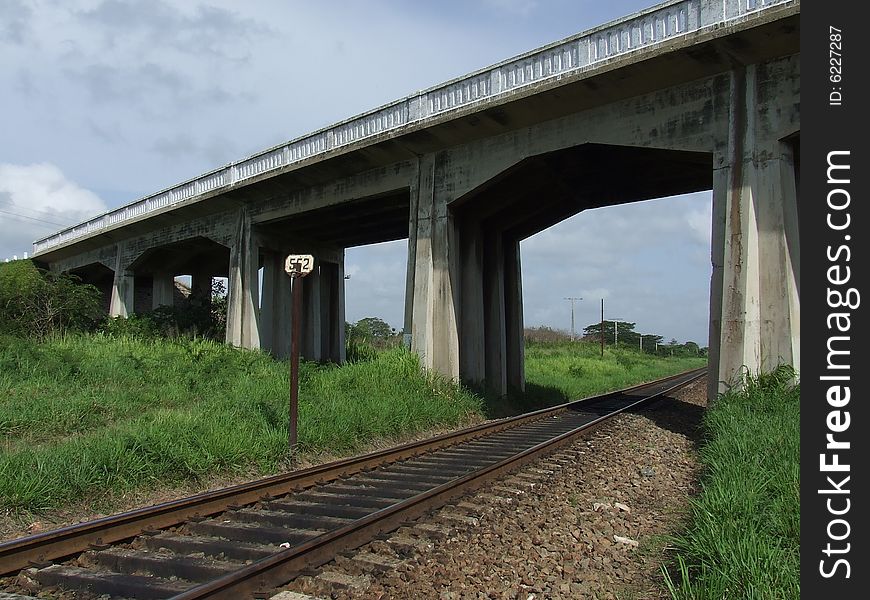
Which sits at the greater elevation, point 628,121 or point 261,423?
point 628,121

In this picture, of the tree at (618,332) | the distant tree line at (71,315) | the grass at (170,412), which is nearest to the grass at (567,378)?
the grass at (170,412)

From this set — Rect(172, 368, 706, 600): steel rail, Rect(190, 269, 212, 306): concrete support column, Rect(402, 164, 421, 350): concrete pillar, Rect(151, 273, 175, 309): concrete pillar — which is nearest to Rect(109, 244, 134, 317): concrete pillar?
Rect(151, 273, 175, 309): concrete pillar

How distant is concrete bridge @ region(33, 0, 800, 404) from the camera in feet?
33.5

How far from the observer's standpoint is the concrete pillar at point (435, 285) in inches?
576

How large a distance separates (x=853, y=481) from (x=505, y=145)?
11284 mm

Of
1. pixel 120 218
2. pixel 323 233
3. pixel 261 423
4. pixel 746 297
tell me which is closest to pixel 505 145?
pixel 746 297

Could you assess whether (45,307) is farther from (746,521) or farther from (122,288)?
(746,521)

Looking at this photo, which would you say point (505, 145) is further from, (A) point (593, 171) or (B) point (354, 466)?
(B) point (354, 466)

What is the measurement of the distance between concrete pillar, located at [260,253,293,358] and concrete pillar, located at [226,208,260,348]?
0.92 meters

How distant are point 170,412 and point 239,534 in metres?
5.16

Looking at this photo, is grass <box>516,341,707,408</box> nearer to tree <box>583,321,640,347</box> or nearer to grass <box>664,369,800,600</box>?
grass <box>664,369,800,600</box>

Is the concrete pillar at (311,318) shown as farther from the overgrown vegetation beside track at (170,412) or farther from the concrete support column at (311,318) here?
the overgrown vegetation beside track at (170,412)

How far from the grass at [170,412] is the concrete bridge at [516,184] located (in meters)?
2.41

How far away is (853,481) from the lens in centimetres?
329
